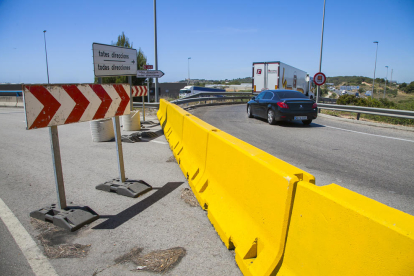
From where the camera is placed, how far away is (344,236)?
5.85 feet

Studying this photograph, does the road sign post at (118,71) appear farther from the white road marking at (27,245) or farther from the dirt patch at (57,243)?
the white road marking at (27,245)

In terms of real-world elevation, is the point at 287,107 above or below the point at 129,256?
above

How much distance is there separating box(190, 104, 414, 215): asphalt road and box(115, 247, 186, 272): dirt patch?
10.2ft

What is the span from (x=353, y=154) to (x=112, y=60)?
6071mm

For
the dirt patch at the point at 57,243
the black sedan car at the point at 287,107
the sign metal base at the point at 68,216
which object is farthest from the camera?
the black sedan car at the point at 287,107

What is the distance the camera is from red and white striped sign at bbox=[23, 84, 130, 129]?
3.45m

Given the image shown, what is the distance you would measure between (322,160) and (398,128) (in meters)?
6.44

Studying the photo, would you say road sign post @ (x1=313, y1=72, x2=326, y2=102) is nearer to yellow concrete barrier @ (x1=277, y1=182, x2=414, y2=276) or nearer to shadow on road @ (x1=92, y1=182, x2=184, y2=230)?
shadow on road @ (x1=92, y1=182, x2=184, y2=230)

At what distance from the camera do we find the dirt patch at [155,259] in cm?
283

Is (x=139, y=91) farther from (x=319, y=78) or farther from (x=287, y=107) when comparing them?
(x=319, y=78)

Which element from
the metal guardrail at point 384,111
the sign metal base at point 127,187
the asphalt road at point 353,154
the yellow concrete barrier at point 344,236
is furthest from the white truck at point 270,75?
the yellow concrete barrier at point 344,236

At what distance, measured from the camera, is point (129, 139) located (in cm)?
881

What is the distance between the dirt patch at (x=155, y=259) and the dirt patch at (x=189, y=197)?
1.18m

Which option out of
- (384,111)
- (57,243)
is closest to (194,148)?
(57,243)
